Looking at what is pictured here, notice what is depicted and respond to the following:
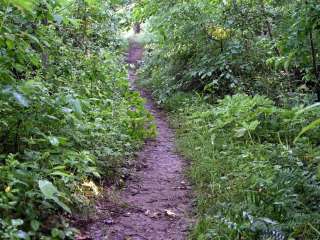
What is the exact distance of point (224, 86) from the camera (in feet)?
35.1

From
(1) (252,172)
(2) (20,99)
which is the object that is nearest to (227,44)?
(1) (252,172)

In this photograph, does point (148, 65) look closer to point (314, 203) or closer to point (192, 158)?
point (192, 158)

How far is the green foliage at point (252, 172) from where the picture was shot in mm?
3838

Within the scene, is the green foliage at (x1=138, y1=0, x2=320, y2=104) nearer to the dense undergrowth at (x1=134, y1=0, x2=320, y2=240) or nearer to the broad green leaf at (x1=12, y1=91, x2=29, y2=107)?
the dense undergrowth at (x1=134, y1=0, x2=320, y2=240)

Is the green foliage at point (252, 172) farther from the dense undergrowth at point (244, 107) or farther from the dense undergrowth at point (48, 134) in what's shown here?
the dense undergrowth at point (48, 134)

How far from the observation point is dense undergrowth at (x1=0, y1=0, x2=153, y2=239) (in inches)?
144

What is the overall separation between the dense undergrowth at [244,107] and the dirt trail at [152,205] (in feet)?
0.88

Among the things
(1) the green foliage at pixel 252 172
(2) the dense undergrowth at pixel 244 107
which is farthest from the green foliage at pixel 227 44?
(1) the green foliage at pixel 252 172

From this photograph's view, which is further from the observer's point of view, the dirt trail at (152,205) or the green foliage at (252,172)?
the dirt trail at (152,205)

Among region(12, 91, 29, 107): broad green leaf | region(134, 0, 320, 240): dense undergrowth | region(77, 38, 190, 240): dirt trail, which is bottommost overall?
region(77, 38, 190, 240): dirt trail

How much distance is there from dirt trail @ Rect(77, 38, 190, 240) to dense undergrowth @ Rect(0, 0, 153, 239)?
321 millimetres

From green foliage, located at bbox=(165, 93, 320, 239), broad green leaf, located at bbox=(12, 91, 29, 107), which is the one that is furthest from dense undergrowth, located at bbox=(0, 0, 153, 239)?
green foliage, located at bbox=(165, 93, 320, 239)

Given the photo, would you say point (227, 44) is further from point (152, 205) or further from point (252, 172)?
point (152, 205)

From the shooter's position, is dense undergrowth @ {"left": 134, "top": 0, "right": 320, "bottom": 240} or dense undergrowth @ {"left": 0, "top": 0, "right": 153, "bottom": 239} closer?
dense undergrowth @ {"left": 0, "top": 0, "right": 153, "bottom": 239}
